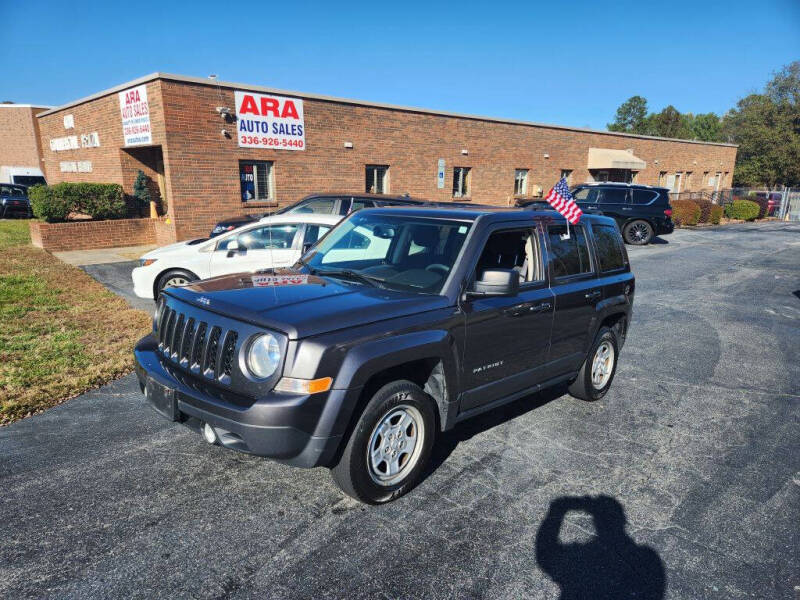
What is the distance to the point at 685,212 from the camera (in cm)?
2627

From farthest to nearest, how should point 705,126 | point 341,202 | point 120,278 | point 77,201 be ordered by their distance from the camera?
point 705,126 < point 77,201 < point 341,202 < point 120,278

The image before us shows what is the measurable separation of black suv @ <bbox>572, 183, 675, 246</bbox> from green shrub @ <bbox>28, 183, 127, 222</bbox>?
1511 cm

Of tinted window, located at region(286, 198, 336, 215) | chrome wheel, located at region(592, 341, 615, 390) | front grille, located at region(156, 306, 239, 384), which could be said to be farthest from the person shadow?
tinted window, located at region(286, 198, 336, 215)

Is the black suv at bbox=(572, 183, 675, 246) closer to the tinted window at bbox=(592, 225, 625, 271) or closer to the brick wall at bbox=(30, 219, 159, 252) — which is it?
the tinted window at bbox=(592, 225, 625, 271)

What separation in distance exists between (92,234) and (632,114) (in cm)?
8602

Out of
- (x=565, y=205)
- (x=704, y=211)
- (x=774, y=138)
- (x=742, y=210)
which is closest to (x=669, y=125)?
(x=774, y=138)

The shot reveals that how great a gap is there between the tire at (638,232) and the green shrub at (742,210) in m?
16.0

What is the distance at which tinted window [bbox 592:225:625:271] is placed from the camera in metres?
5.10

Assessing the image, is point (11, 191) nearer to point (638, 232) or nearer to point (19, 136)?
point (19, 136)

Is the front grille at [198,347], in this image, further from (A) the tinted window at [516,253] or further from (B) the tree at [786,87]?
(B) the tree at [786,87]

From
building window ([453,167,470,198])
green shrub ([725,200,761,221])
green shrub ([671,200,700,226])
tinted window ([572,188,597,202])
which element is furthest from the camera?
green shrub ([725,200,761,221])

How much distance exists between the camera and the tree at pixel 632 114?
267ft

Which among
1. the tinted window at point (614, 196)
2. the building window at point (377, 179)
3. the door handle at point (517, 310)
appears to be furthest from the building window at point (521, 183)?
the door handle at point (517, 310)

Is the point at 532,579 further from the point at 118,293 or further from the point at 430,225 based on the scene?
the point at 118,293
